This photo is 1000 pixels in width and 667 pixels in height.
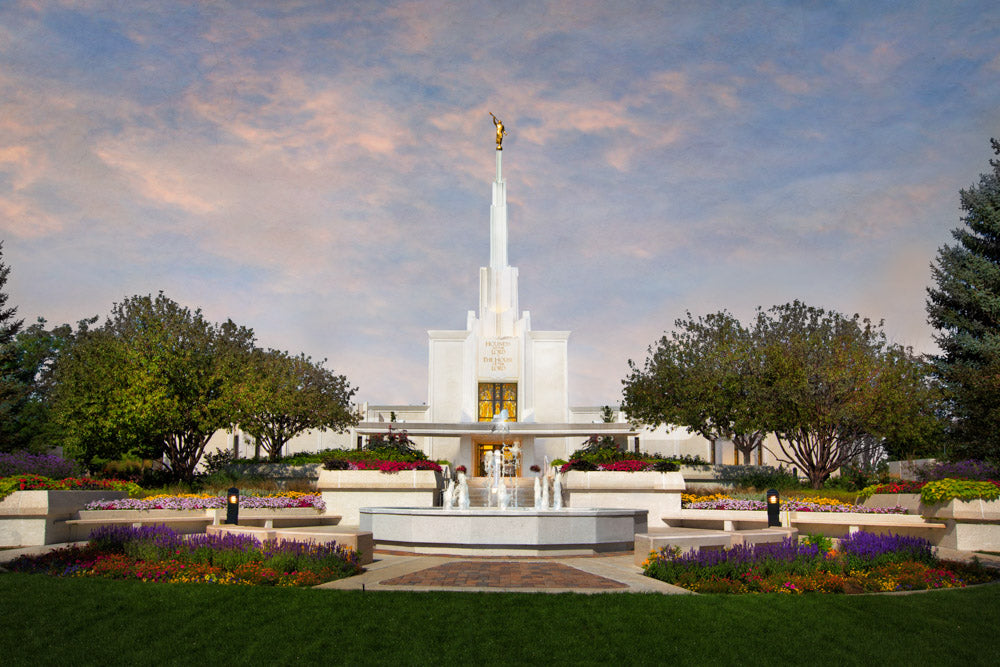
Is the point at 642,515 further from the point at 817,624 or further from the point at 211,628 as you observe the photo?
the point at 211,628

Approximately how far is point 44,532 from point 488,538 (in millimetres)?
9158

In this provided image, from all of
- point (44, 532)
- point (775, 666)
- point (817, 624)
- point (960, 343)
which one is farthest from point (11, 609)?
point (960, 343)

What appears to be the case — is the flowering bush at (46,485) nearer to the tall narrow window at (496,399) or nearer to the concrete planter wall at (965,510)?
the concrete planter wall at (965,510)

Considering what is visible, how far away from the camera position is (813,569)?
12016 mm

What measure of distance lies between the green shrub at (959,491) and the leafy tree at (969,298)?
1495 cm

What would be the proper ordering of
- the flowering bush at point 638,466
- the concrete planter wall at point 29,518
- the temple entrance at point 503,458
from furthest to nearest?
the temple entrance at point 503,458, the flowering bush at point 638,466, the concrete planter wall at point 29,518

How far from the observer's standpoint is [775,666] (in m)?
8.20

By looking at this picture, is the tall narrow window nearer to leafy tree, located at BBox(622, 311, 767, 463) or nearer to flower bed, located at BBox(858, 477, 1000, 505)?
leafy tree, located at BBox(622, 311, 767, 463)

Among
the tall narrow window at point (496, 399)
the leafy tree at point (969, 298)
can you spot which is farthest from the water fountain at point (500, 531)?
the tall narrow window at point (496, 399)

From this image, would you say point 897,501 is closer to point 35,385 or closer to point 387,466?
point 387,466

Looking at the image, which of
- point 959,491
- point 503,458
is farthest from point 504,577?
point 503,458

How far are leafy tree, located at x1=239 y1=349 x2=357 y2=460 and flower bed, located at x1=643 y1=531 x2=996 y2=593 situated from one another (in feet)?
72.3

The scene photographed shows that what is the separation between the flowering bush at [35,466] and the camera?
21.0 metres

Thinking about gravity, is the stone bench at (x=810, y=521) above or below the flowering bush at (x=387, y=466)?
below
